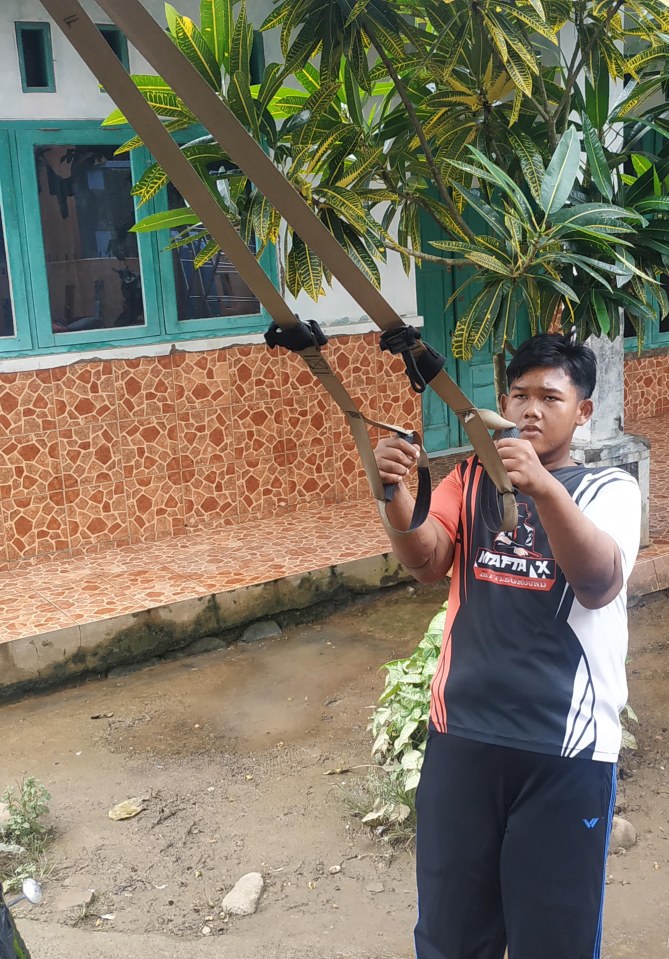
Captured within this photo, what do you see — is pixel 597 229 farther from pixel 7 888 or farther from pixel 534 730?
pixel 7 888

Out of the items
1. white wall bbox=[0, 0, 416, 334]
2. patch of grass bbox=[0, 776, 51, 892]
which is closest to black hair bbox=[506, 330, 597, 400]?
patch of grass bbox=[0, 776, 51, 892]

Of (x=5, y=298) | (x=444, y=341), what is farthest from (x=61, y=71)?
(x=444, y=341)

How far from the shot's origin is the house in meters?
5.75

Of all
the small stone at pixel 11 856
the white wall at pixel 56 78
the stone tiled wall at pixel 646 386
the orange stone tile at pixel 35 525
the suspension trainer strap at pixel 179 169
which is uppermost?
the white wall at pixel 56 78

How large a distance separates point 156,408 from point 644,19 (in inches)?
159

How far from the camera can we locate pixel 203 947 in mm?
3070

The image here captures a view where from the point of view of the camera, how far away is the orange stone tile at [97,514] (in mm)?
6180

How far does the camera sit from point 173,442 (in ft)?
21.1

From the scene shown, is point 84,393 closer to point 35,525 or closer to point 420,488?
point 35,525

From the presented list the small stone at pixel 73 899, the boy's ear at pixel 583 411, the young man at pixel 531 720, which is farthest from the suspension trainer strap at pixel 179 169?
the small stone at pixel 73 899

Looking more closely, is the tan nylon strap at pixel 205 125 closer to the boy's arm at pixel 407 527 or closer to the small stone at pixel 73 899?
the boy's arm at pixel 407 527

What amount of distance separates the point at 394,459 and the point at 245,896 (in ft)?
7.19

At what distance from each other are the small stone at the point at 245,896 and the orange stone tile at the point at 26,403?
340cm

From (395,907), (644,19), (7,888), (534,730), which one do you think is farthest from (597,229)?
(7,888)
